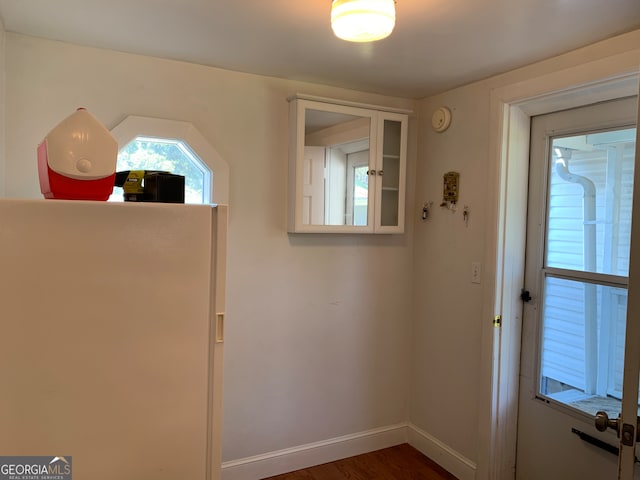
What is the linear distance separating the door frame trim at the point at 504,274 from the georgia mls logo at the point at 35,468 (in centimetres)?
194

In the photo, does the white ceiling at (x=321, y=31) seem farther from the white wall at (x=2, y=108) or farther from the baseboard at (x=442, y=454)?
the baseboard at (x=442, y=454)

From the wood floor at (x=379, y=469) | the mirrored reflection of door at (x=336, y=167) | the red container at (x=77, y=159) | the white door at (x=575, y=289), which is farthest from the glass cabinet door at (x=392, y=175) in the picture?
the red container at (x=77, y=159)

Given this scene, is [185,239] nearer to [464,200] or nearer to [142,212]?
[142,212]

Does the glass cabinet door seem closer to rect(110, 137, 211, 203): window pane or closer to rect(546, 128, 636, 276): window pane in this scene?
rect(546, 128, 636, 276): window pane

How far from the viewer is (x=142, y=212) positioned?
47.3 inches

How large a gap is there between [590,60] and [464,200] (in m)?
0.90

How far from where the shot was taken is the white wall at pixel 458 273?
238 cm

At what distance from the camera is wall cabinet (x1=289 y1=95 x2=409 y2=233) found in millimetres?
2471

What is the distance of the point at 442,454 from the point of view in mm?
2686

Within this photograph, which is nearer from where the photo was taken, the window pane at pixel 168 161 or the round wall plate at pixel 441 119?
the window pane at pixel 168 161

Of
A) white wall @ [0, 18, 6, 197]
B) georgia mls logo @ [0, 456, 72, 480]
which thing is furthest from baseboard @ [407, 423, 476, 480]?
white wall @ [0, 18, 6, 197]

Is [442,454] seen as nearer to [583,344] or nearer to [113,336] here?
[583,344]

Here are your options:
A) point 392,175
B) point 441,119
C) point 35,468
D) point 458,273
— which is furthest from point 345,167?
point 35,468

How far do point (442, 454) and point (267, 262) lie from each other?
153 cm
